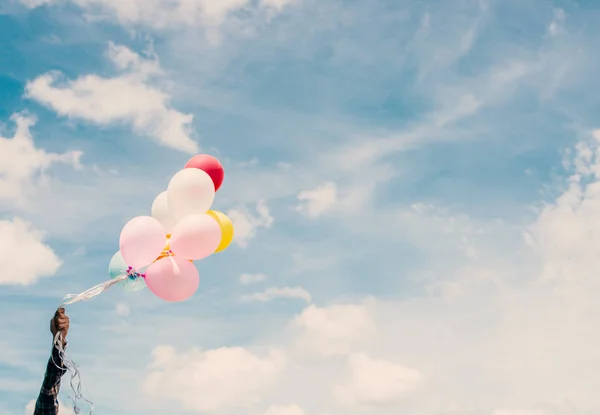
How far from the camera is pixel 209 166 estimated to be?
A: 12.5 meters

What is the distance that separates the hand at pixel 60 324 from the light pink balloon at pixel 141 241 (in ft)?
8.36

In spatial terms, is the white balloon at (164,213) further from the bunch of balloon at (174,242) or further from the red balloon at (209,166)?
the red balloon at (209,166)

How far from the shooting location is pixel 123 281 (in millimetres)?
11359

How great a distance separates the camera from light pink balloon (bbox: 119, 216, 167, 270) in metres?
10.8

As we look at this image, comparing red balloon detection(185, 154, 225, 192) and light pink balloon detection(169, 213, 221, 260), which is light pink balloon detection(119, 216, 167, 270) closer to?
light pink balloon detection(169, 213, 221, 260)

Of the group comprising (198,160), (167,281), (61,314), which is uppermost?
(198,160)

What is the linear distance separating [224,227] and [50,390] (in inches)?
195

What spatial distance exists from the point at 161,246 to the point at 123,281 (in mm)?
1080

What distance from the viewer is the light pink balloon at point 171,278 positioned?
36.0 ft

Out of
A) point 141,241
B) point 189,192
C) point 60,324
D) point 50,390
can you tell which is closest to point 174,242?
point 141,241

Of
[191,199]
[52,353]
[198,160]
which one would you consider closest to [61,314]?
[52,353]

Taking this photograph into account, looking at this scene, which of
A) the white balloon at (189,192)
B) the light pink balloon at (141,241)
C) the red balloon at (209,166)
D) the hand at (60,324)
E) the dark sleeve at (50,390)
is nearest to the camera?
the dark sleeve at (50,390)

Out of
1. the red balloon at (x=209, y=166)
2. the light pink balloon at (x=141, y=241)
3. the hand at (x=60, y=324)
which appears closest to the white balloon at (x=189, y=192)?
the red balloon at (x=209, y=166)

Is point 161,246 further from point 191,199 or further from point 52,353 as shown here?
point 52,353
